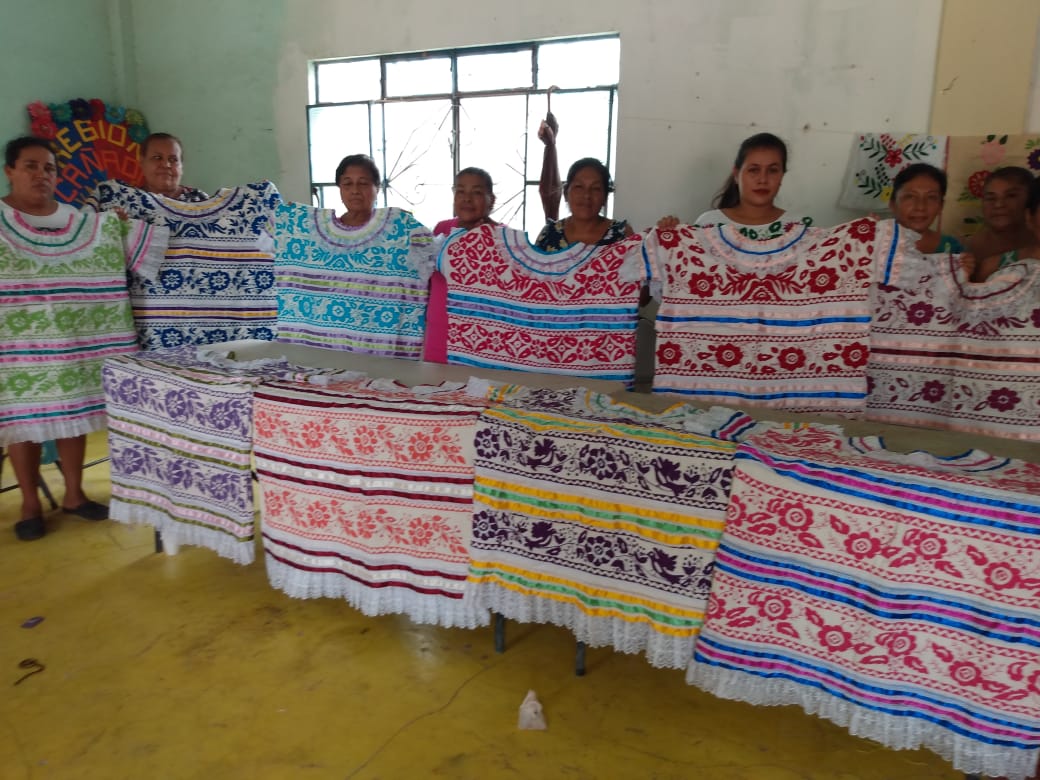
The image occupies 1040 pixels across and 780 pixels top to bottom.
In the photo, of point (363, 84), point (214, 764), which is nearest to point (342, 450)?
point (214, 764)

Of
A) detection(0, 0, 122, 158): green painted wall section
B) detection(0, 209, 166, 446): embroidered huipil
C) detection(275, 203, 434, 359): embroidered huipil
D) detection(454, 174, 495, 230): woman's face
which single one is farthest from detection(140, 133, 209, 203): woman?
detection(0, 0, 122, 158): green painted wall section

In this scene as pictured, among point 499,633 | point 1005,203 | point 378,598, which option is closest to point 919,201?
point 1005,203

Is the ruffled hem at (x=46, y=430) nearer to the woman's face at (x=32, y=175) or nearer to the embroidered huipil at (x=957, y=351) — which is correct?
the woman's face at (x=32, y=175)

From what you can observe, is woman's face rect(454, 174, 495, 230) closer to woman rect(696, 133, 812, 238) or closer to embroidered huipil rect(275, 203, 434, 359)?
embroidered huipil rect(275, 203, 434, 359)

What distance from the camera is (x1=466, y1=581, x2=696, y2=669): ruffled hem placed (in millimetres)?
1791

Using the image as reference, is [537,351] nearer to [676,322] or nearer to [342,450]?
[676,322]

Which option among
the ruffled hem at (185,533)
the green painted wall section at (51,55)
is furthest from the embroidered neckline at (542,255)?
the green painted wall section at (51,55)

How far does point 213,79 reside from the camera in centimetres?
524

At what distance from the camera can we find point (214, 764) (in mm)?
1715

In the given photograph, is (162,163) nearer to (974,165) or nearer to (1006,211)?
(1006,211)

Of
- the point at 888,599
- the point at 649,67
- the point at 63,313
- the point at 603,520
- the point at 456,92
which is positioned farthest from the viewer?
the point at 456,92

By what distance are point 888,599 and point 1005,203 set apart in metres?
1.90

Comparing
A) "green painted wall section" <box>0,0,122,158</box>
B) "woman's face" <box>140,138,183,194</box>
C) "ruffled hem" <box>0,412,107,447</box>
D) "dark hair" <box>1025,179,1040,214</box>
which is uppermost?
"green painted wall section" <box>0,0,122,158</box>

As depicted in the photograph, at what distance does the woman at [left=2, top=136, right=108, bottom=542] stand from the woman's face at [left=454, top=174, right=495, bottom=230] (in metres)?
1.59
